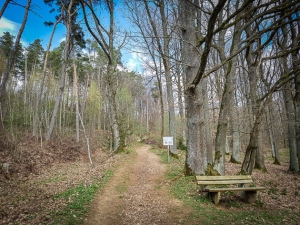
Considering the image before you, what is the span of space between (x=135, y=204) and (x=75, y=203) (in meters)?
1.57

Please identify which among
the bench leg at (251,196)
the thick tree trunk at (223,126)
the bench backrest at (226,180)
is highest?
the thick tree trunk at (223,126)

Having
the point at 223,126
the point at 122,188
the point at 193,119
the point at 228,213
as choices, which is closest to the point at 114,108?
the point at 122,188

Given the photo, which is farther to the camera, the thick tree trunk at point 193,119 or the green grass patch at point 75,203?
the thick tree trunk at point 193,119

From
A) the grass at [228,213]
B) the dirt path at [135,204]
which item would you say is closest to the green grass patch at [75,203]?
the dirt path at [135,204]

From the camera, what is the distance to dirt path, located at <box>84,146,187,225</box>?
392 centimetres

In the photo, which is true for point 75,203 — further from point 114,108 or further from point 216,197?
point 114,108

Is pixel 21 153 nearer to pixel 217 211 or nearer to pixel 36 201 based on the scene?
pixel 36 201

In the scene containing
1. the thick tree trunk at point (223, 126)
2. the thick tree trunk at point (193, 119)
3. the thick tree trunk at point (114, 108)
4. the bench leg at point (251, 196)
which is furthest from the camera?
the thick tree trunk at point (114, 108)

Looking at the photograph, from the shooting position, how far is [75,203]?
4.47 meters

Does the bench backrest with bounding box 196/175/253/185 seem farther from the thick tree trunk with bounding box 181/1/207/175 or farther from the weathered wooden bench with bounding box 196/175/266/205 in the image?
the thick tree trunk with bounding box 181/1/207/175

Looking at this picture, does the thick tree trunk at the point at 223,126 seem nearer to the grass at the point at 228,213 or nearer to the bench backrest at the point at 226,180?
the bench backrest at the point at 226,180

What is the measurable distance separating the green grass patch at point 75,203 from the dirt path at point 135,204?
200 millimetres

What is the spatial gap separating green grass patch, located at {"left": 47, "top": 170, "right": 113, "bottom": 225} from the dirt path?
0.66 ft

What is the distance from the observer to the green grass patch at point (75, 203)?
3.71 metres
